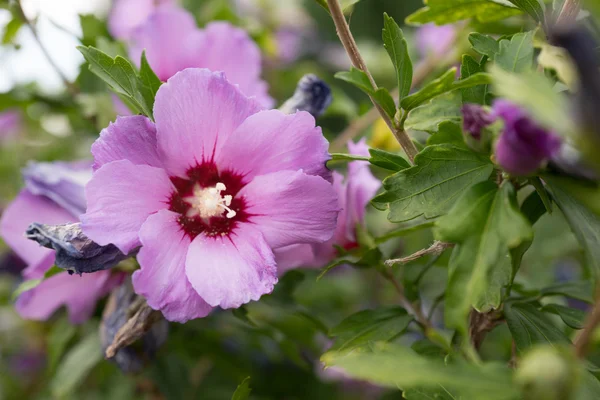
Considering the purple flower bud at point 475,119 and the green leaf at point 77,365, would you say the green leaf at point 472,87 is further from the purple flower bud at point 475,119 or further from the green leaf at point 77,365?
the green leaf at point 77,365

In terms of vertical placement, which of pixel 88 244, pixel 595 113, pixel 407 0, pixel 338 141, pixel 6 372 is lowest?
pixel 6 372

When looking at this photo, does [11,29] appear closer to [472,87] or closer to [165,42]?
[165,42]

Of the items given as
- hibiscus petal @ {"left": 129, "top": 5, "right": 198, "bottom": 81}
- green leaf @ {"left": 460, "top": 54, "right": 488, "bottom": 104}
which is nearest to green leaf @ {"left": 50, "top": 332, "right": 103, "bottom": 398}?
hibiscus petal @ {"left": 129, "top": 5, "right": 198, "bottom": 81}

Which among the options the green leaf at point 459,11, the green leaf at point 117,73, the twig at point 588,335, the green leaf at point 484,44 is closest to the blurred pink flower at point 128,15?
the green leaf at point 117,73

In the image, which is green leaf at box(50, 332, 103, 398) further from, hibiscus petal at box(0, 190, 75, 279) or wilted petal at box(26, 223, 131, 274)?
wilted petal at box(26, 223, 131, 274)

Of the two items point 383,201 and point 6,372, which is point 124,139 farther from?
point 6,372

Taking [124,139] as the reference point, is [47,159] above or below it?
below

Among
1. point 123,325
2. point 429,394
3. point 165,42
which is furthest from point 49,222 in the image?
point 429,394

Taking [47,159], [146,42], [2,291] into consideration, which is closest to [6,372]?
[2,291]
